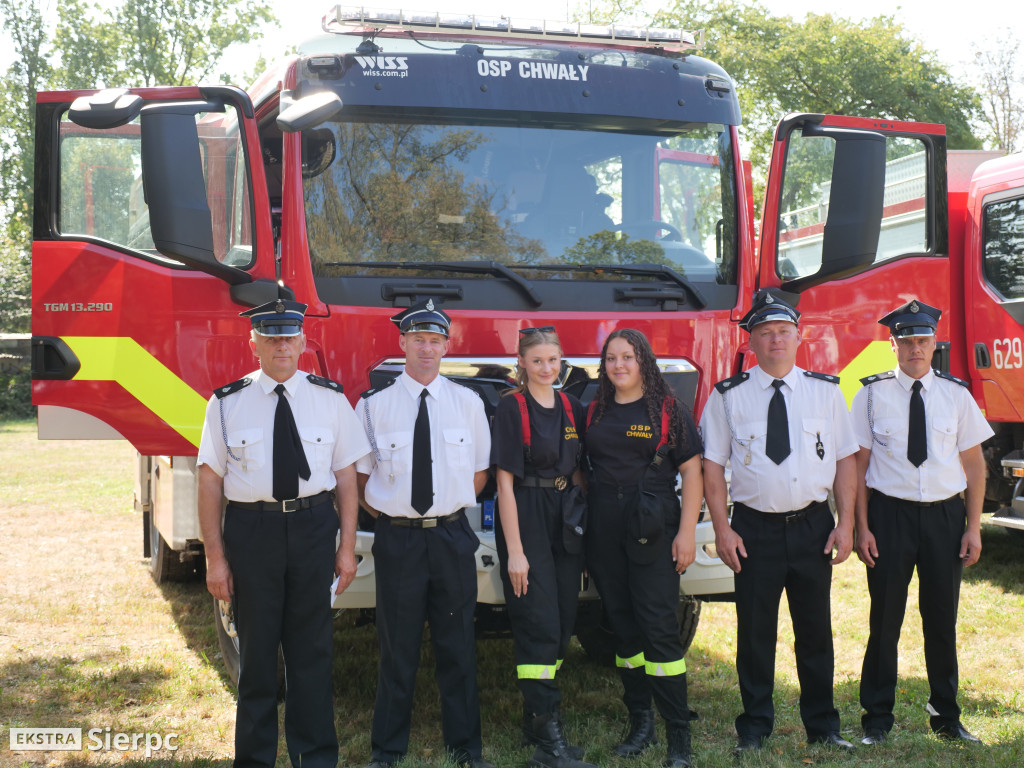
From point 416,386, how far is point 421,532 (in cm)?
55

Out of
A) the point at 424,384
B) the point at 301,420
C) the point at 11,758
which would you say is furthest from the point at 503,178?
the point at 11,758

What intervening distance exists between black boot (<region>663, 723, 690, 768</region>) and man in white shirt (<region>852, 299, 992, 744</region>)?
0.81 metres

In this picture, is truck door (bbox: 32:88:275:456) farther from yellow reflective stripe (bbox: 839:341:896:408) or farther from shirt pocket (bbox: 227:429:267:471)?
yellow reflective stripe (bbox: 839:341:896:408)

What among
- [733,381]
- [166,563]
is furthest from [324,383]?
[166,563]

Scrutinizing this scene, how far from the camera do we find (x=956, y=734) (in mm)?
4074

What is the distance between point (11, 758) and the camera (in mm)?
4086

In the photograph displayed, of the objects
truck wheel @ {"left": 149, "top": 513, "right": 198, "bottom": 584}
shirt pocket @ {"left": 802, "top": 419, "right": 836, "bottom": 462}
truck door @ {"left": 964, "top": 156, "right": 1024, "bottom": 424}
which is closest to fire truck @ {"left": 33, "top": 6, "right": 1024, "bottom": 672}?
shirt pocket @ {"left": 802, "top": 419, "right": 836, "bottom": 462}

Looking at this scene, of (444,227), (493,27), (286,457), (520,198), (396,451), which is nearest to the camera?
(286,457)

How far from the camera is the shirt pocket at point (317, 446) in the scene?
3527mm

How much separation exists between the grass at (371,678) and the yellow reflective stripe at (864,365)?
148 centimetres

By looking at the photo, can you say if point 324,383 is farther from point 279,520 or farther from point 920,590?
point 920,590

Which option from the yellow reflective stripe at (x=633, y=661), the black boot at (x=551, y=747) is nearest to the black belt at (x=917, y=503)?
the yellow reflective stripe at (x=633, y=661)

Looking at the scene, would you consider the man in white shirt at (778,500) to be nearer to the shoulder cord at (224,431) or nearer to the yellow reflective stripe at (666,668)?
the yellow reflective stripe at (666,668)

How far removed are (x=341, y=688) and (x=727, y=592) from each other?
6.80ft
